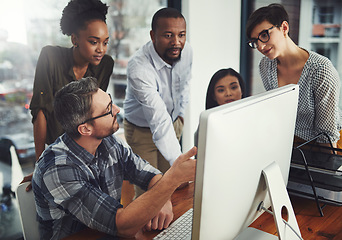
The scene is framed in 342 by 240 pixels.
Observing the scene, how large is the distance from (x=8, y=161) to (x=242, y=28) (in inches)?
103

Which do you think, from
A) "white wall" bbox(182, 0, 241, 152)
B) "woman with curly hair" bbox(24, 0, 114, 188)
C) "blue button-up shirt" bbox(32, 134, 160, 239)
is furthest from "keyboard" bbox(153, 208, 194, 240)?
"white wall" bbox(182, 0, 241, 152)

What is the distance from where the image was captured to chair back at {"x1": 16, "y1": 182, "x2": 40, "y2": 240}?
4.11 ft

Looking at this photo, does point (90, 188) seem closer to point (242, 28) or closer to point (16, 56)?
point (16, 56)

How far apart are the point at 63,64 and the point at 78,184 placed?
0.82 metres

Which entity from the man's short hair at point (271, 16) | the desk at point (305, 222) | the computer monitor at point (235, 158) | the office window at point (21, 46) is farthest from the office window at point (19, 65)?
the computer monitor at point (235, 158)

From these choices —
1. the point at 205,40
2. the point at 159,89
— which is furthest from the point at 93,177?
the point at 205,40

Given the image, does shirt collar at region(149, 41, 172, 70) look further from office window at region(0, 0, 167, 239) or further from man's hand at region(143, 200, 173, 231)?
man's hand at region(143, 200, 173, 231)

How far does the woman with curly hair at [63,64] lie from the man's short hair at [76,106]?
279mm

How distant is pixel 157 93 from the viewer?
2.08 meters

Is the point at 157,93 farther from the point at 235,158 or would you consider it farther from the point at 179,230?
the point at 235,158

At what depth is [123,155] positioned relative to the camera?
151 cm

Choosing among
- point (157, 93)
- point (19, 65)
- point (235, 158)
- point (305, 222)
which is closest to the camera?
point (235, 158)

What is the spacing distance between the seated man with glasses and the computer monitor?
0.22 meters

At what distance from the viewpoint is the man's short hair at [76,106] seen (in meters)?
1.37
